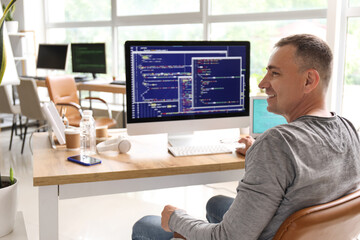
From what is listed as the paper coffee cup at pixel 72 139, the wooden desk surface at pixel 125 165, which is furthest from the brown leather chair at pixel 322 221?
the paper coffee cup at pixel 72 139

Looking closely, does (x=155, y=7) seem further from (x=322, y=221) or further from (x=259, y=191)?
(x=322, y=221)

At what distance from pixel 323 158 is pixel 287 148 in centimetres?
12

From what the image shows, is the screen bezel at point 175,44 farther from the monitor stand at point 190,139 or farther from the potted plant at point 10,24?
the potted plant at point 10,24

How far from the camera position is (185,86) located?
80.6 inches

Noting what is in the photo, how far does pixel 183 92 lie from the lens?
80.7 inches

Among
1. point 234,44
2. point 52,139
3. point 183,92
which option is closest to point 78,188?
point 52,139

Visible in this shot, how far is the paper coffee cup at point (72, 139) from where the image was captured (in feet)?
6.54

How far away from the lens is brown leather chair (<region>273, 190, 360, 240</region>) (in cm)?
100

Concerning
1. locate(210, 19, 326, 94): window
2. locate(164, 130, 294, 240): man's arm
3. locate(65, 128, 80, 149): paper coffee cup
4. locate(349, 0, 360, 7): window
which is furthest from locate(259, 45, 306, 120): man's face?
locate(210, 19, 326, 94): window

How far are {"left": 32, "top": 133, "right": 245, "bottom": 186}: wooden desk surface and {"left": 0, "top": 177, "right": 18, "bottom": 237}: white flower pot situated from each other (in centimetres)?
61

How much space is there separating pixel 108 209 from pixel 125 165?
1.57 m

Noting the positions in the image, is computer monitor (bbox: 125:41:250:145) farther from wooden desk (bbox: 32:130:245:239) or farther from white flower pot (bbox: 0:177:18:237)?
white flower pot (bbox: 0:177:18:237)

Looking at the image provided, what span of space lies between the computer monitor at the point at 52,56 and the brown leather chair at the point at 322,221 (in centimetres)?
527

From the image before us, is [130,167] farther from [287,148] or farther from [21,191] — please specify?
[21,191]
